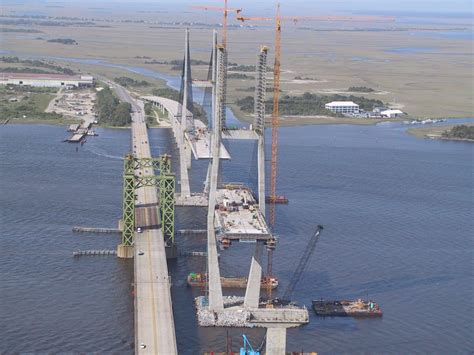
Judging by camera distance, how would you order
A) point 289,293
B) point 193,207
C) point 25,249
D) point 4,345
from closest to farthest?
point 4,345, point 289,293, point 25,249, point 193,207

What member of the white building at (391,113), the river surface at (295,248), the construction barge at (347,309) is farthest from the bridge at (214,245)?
the white building at (391,113)

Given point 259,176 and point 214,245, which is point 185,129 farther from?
point 214,245

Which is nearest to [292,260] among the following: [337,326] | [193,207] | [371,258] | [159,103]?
[371,258]

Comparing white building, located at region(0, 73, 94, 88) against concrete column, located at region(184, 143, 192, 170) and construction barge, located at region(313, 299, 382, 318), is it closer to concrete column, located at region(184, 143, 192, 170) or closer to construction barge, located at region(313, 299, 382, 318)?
concrete column, located at region(184, 143, 192, 170)

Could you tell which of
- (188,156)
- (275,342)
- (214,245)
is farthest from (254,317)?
(188,156)

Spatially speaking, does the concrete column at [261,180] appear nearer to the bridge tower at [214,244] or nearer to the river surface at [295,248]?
the bridge tower at [214,244]

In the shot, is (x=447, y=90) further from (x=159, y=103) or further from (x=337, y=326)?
(x=337, y=326)

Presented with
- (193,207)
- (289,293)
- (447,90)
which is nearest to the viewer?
(289,293)

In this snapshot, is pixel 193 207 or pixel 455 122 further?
pixel 455 122
